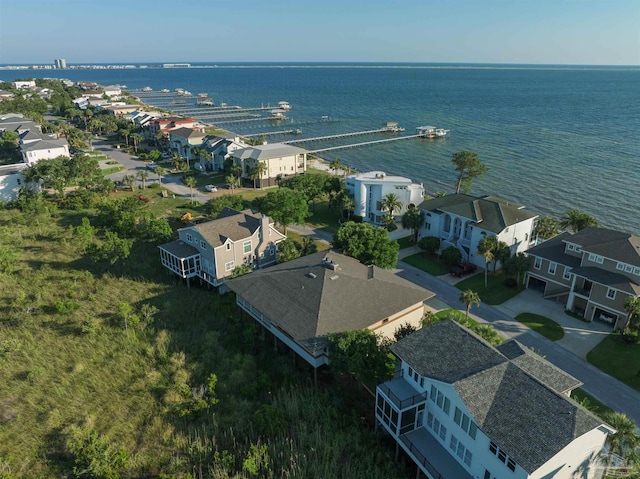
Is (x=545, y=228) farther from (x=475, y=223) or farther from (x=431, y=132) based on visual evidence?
(x=431, y=132)

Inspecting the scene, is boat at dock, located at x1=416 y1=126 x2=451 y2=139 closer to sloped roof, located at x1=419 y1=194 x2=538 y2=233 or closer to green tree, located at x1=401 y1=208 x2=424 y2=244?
sloped roof, located at x1=419 y1=194 x2=538 y2=233

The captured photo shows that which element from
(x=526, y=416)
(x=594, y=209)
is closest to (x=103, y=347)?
(x=526, y=416)

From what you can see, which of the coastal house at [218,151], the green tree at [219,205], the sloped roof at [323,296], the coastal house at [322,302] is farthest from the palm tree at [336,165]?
the coastal house at [322,302]

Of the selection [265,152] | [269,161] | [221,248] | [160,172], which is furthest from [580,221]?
[160,172]

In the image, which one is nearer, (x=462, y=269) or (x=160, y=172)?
(x=462, y=269)

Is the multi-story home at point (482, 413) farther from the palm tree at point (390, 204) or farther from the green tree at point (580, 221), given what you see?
the palm tree at point (390, 204)

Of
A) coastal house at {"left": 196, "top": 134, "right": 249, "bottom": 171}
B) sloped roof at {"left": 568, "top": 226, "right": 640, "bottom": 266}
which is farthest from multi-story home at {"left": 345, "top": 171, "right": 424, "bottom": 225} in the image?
coastal house at {"left": 196, "top": 134, "right": 249, "bottom": 171}
